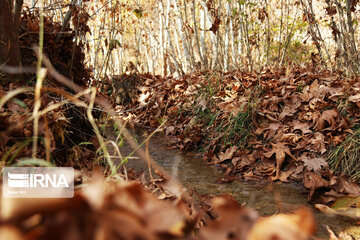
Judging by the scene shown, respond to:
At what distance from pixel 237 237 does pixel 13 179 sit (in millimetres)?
925

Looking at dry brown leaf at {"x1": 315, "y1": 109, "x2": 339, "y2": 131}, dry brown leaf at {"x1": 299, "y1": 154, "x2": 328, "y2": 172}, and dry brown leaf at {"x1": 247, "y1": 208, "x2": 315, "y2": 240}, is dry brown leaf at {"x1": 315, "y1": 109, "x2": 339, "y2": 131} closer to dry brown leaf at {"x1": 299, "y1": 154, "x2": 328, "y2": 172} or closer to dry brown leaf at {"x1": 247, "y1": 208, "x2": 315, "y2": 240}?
dry brown leaf at {"x1": 299, "y1": 154, "x2": 328, "y2": 172}

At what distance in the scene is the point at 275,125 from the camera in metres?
3.14

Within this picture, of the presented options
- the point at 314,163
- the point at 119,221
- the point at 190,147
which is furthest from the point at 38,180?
the point at 190,147

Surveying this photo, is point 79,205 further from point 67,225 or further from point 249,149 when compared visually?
point 249,149

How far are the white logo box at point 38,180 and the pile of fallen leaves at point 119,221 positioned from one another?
0.63m

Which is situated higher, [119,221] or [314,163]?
[119,221]

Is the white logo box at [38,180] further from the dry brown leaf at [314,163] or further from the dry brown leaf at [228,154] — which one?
the dry brown leaf at [228,154]

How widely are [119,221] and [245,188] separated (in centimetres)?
239

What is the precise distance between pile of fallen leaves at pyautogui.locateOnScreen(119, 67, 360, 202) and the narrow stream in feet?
0.38

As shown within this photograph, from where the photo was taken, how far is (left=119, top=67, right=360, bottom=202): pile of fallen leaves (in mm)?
2670

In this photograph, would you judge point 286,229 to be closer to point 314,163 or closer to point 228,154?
point 314,163

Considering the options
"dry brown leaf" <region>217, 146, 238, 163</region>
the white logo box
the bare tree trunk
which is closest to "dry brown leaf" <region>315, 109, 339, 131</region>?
"dry brown leaf" <region>217, 146, 238, 163</region>

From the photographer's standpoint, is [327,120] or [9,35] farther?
[327,120]

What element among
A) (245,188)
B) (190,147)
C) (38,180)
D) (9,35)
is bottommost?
(245,188)
